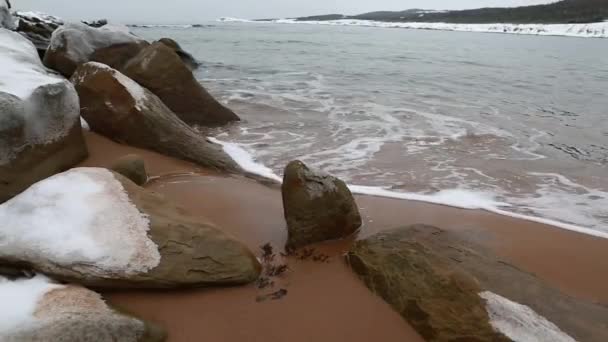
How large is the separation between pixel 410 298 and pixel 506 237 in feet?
4.82

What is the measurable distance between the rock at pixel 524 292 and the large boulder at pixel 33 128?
9.39 ft

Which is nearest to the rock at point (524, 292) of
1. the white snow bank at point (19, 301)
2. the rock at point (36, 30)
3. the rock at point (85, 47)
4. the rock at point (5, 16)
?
the white snow bank at point (19, 301)

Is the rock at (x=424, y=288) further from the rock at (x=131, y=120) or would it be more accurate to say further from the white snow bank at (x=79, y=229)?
the rock at (x=131, y=120)

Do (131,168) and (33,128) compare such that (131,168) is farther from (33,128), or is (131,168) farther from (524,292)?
(524,292)

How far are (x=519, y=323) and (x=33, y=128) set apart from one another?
11.9 feet

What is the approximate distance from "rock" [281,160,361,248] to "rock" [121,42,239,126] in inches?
158

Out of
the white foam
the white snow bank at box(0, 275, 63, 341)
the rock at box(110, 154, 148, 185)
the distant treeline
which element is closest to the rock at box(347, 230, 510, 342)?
the white foam

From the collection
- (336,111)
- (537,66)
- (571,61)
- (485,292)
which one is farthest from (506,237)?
(571,61)

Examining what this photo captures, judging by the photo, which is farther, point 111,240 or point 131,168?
point 131,168

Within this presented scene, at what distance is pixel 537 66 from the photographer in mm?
17875

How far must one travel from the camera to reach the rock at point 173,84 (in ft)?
22.1

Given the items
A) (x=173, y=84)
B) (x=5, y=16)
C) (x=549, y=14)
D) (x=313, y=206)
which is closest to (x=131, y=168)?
(x=313, y=206)

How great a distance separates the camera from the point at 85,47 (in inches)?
308

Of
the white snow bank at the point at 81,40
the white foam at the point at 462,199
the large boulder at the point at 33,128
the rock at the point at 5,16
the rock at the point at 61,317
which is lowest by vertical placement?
the white foam at the point at 462,199
